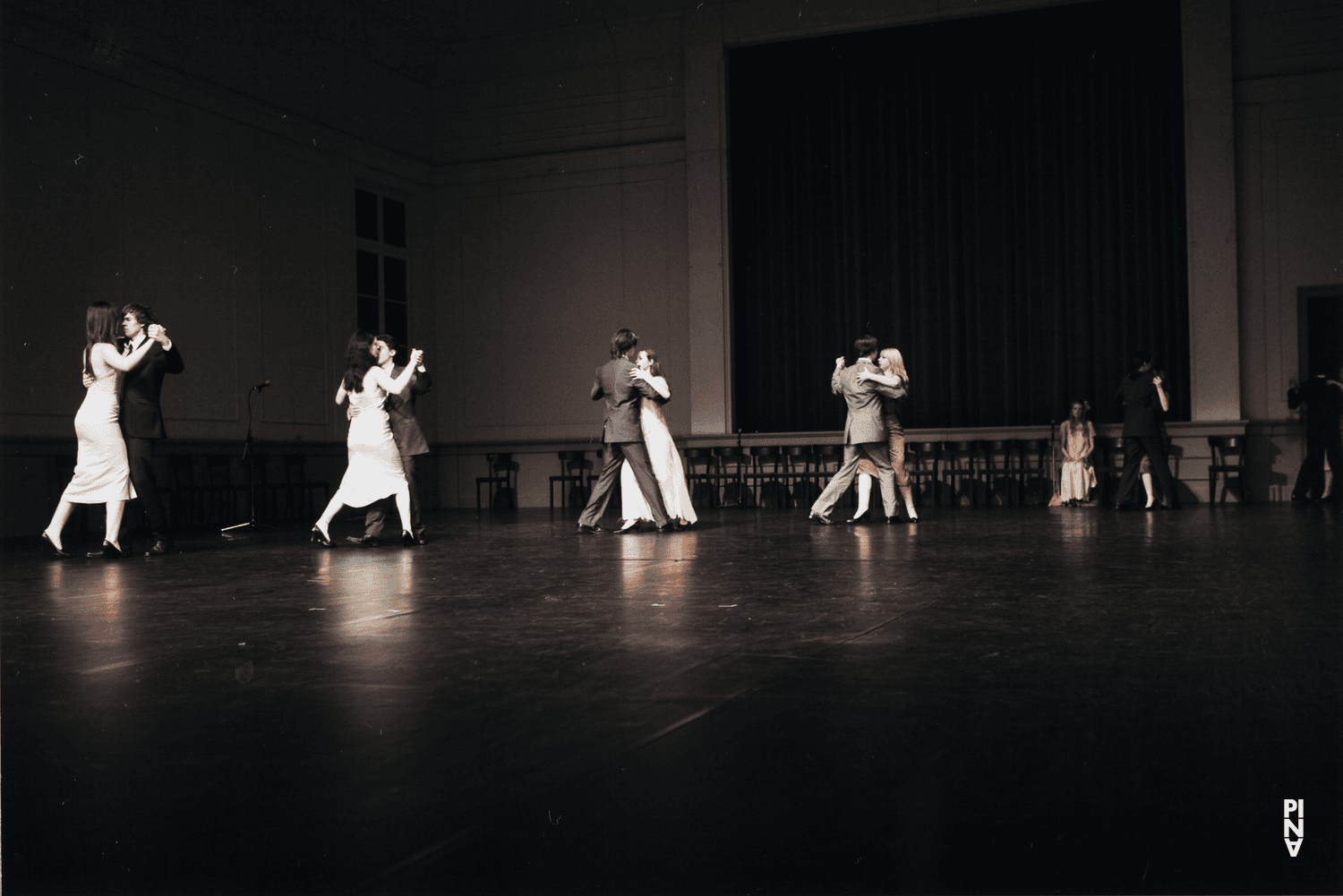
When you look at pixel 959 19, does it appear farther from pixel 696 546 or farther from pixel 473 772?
pixel 473 772

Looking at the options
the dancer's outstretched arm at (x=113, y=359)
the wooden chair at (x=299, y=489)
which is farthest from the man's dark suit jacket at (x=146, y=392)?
the wooden chair at (x=299, y=489)

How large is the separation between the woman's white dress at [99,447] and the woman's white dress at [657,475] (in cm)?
360

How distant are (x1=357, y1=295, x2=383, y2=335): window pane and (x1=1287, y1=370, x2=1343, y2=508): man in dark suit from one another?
1132cm

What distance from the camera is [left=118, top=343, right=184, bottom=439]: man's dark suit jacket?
7340 mm

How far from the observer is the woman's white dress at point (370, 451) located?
25.1 feet

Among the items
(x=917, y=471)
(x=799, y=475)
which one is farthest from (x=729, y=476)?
(x=917, y=471)

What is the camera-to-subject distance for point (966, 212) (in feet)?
50.3

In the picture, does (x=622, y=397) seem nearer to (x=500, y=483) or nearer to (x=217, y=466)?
(x=217, y=466)

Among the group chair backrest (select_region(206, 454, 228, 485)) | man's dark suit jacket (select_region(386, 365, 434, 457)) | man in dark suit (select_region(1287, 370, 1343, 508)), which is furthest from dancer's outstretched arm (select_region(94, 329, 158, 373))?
man in dark suit (select_region(1287, 370, 1343, 508))

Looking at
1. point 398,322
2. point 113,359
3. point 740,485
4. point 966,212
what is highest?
point 966,212

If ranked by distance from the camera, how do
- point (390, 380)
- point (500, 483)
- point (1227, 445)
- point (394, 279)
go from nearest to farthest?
point (390, 380)
point (1227, 445)
point (394, 279)
point (500, 483)

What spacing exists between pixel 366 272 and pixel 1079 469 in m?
9.42

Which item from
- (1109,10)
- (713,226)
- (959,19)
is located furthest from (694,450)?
(1109,10)

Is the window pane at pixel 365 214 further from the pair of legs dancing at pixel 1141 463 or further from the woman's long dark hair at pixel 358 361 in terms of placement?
the pair of legs dancing at pixel 1141 463
